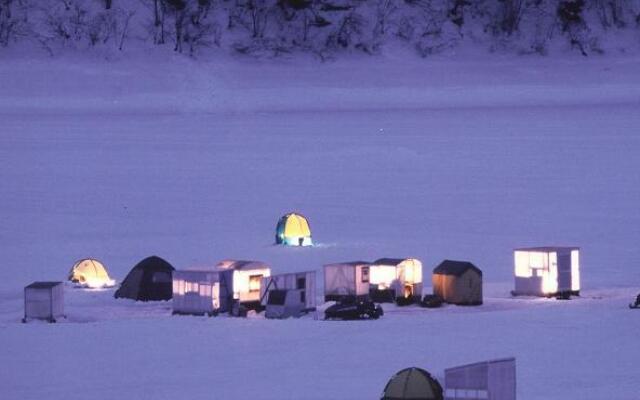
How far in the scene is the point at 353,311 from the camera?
16.3 m

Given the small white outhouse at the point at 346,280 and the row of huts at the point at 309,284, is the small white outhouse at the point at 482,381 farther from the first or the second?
the small white outhouse at the point at 346,280

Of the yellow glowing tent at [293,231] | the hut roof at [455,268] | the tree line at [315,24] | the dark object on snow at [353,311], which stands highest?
the tree line at [315,24]

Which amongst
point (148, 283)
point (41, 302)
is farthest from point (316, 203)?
point (41, 302)

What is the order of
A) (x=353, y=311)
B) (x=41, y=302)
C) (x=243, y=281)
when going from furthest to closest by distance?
(x=243, y=281), (x=41, y=302), (x=353, y=311)

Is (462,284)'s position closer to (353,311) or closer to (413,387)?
(353,311)

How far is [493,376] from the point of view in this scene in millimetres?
11266

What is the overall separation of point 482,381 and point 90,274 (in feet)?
31.1

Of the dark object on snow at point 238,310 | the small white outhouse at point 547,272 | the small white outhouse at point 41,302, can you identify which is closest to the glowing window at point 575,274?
the small white outhouse at point 547,272

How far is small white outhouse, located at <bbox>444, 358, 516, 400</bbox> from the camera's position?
11203 mm

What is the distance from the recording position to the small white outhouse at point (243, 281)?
17188 mm

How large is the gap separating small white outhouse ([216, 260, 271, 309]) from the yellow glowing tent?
16.6 ft

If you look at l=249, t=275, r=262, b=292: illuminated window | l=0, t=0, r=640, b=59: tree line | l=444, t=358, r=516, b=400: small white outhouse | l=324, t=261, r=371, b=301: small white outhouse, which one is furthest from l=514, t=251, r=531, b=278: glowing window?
l=0, t=0, r=640, b=59: tree line

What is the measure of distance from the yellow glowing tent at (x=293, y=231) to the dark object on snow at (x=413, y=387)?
37.9ft

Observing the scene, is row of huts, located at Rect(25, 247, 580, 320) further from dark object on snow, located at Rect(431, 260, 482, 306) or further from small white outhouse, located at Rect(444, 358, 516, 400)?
small white outhouse, located at Rect(444, 358, 516, 400)
